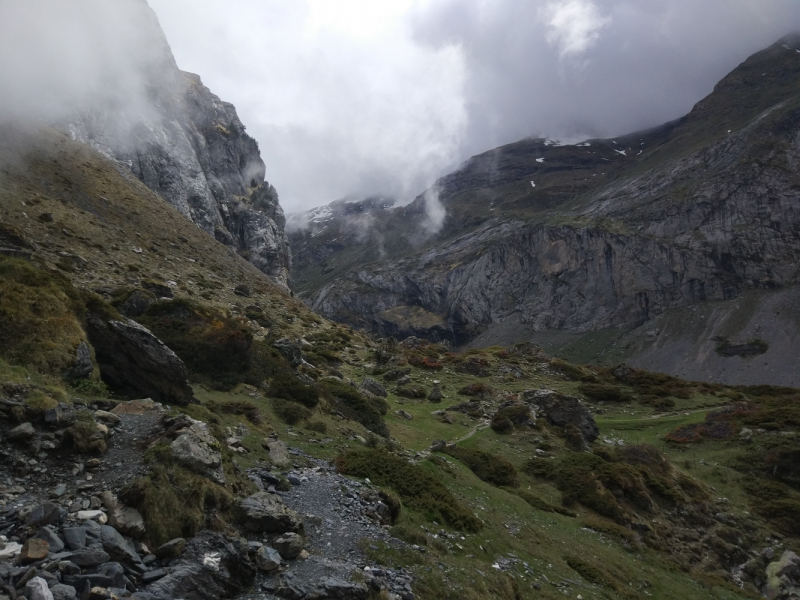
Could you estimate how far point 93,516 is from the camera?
325 inches

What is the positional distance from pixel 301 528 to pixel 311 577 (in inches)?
63.0

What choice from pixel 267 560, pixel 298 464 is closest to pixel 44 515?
pixel 267 560

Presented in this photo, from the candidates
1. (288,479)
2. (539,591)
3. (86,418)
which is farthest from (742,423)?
(86,418)

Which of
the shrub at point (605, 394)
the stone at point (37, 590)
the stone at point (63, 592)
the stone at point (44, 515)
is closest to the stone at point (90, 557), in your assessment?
the stone at point (63, 592)

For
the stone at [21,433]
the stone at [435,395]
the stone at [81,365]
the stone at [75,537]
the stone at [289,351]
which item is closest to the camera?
the stone at [75,537]

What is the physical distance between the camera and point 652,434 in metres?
46.6

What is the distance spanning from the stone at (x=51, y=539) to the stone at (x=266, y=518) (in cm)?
382

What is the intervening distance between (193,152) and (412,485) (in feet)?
407

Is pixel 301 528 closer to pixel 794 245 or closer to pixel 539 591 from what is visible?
pixel 539 591

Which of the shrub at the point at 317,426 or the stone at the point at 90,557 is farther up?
the stone at the point at 90,557

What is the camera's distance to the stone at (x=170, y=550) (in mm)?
8320

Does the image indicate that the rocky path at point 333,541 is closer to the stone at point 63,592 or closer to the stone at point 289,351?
the stone at point 63,592

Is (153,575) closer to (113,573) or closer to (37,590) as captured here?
(113,573)

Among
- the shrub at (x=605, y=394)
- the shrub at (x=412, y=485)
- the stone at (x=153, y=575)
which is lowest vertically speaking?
the shrub at (x=605, y=394)
